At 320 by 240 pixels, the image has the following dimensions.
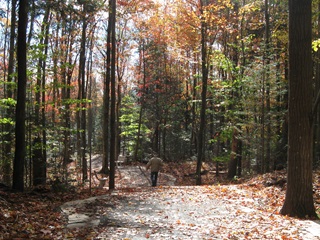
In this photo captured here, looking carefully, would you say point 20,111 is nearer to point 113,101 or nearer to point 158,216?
point 113,101

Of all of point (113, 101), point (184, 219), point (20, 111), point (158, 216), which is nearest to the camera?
point (184, 219)

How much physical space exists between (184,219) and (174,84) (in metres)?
23.1

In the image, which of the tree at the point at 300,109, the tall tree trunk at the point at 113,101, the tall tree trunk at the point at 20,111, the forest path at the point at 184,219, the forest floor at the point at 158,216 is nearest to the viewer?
the forest floor at the point at 158,216

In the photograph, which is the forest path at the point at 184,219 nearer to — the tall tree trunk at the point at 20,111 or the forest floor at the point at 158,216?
the forest floor at the point at 158,216

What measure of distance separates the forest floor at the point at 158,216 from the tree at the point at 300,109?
0.65 meters

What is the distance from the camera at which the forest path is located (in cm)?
558

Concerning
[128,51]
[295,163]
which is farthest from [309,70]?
[128,51]

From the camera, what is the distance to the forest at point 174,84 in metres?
7.10

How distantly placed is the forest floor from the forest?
1.12 m

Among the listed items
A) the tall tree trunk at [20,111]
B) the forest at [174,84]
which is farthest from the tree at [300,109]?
the tall tree trunk at [20,111]

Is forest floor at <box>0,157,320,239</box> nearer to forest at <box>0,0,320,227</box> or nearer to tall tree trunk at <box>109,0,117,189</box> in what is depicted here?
forest at <box>0,0,320,227</box>

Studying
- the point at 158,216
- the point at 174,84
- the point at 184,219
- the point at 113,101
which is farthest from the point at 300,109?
the point at 174,84

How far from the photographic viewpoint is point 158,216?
23.8ft

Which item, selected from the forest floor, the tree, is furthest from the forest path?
the tree
